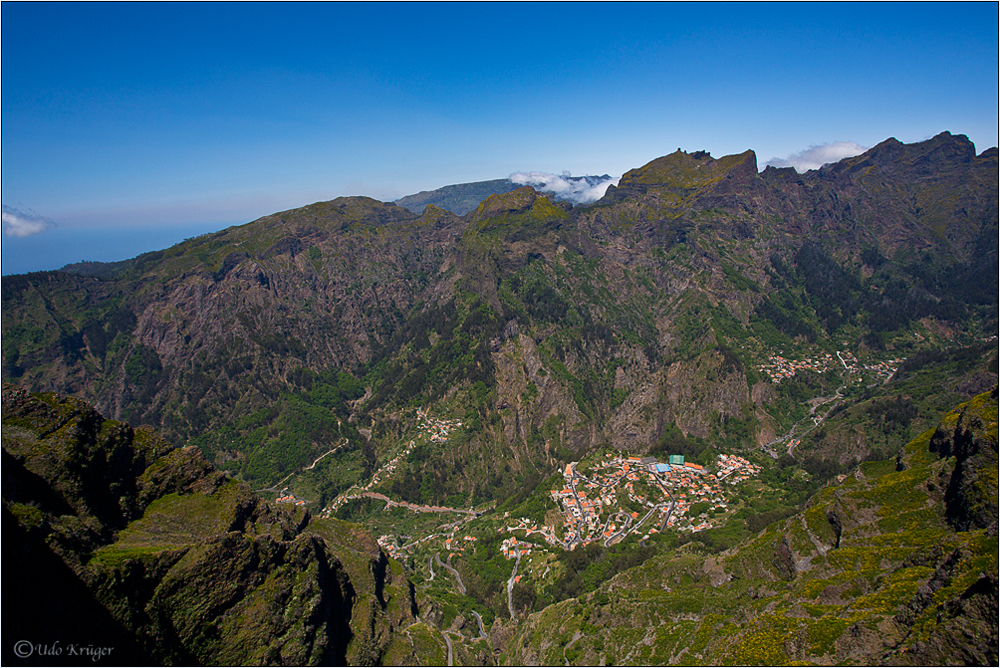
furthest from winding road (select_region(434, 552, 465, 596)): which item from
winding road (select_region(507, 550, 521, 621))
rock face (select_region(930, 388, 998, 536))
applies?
rock face (select_region(930, 388, 998, 536))

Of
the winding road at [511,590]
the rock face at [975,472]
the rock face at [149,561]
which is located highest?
the rock face at [149,561]

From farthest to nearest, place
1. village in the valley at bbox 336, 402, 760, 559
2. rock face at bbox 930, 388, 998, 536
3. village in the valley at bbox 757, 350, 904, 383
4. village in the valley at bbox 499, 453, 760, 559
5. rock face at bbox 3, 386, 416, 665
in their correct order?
village in the valley at bbox 757, 350, 904, 383
village in the valley at bbox 336, 402, 760, 559
village in the valley at bbox 499, 453, 760, 559
rock face at bbox 930, 388, 998, 536
rock face at bbox 3, 386, 416, 665

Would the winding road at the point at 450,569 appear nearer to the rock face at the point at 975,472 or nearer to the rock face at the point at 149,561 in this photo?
the rock face at the point at 149,561

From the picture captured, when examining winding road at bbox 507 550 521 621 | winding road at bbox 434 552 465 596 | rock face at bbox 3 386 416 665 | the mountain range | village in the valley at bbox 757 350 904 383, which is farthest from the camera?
village in the valley at bbox 757 350 904 383

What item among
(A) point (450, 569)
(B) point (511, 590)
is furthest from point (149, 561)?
(A) point (450, 569)

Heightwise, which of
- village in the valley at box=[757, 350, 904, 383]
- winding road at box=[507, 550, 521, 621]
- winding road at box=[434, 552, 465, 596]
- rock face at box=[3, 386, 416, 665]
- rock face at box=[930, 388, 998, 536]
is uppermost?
rock face at box=[3, 386, 416, 665]

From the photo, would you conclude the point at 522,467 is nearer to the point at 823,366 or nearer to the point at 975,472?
the point at 975,472

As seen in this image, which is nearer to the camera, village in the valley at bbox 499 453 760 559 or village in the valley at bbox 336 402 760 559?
village in the valley at bbox 499 453 760 559

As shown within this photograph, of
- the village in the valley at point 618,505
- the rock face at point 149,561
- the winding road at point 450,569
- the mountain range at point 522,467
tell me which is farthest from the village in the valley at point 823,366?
the rock face at point 149,561

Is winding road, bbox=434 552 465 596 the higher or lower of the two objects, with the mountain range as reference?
lower

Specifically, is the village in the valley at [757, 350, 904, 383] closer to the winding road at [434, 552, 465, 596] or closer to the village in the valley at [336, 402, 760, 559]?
the village in the valley at [336, 402, 760, 559]
